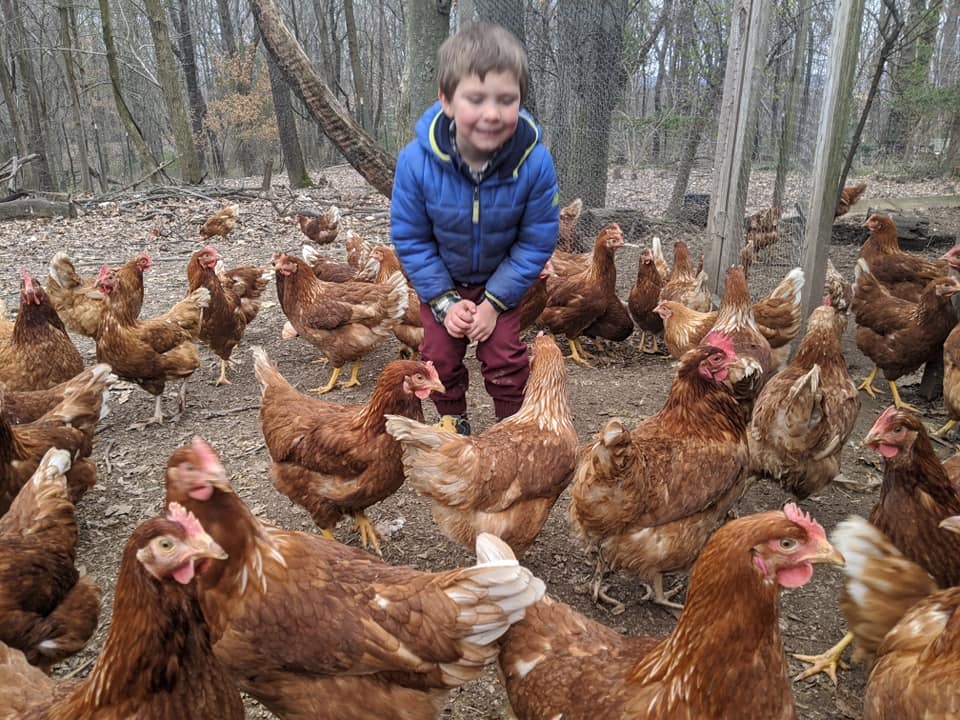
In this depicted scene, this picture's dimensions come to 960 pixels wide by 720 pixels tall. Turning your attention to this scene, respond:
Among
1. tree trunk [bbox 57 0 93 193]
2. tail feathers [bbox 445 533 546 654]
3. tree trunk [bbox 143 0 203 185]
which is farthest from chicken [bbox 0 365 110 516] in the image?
tree trunk [bbox 57 0 93 193]

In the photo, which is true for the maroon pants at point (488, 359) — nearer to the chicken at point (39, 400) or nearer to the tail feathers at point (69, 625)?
the tail feathers at point (69, 625)

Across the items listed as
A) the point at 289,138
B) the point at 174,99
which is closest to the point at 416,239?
the point at 289,138

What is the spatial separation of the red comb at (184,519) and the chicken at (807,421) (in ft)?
9.66

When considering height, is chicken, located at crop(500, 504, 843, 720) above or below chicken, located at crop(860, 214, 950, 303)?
below

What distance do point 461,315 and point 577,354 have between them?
3.07 meters

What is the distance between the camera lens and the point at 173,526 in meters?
1.78

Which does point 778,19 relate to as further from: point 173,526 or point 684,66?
point 173,526

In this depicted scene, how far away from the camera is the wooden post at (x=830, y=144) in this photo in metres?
4.48

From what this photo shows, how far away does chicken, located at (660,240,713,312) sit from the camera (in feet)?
19.0

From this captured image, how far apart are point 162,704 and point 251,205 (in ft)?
37.6

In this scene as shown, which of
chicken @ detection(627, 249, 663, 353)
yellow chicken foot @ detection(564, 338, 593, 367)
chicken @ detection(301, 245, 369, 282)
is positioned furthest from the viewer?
chicken @ detection(301, 245, 369, 282)

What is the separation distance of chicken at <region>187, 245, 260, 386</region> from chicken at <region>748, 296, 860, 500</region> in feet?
14.7

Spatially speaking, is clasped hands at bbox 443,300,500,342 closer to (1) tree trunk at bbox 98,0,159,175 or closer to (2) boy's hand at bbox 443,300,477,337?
(2) boy's hand at bbox 443,300,477,337

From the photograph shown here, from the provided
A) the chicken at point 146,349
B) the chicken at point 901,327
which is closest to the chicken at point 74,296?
the chicken at point 146,349
